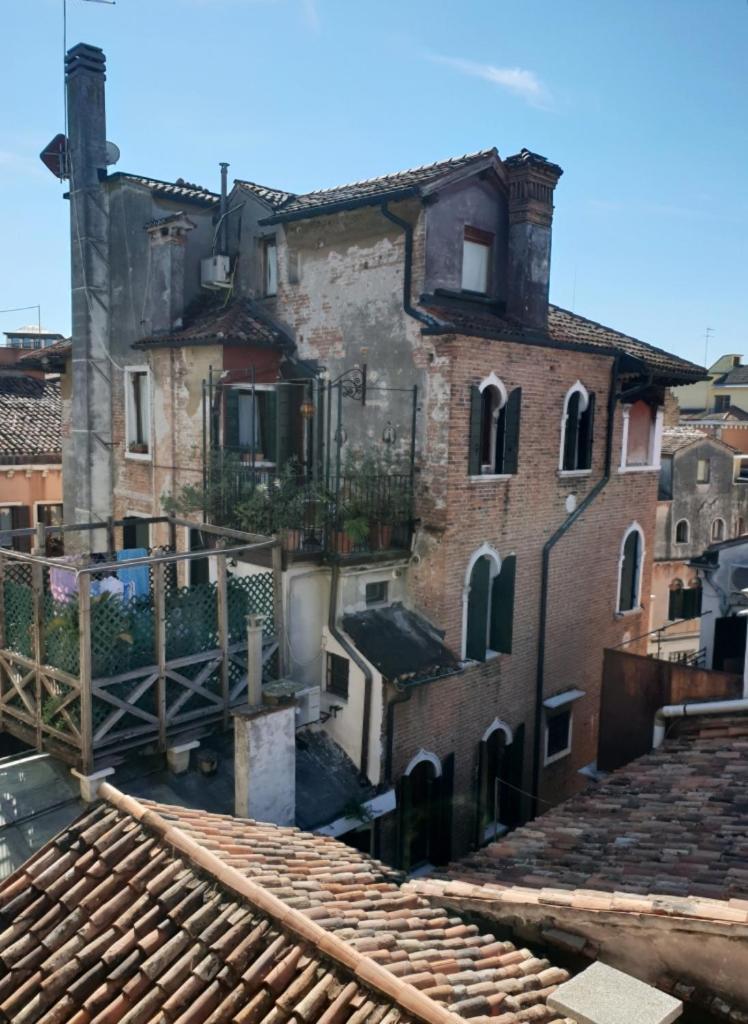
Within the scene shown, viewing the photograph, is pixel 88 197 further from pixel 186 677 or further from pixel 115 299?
pixel 186 677

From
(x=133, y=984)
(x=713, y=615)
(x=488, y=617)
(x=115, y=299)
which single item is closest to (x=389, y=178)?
(x=115, y=299)

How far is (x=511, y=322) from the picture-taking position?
523 inches

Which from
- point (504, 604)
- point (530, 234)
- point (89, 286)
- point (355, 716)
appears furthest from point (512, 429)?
point (89, 286)

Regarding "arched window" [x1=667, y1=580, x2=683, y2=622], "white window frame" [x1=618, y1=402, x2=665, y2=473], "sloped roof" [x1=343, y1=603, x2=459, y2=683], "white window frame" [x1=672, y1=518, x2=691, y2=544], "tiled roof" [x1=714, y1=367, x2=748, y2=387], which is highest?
"tiled roof" [x1=714, y1=367, x2=748, y2=387]

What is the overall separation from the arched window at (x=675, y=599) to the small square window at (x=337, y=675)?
2436 cm

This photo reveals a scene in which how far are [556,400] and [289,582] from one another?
5664mm

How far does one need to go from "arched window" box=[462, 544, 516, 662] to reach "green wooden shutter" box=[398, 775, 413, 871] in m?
2.17

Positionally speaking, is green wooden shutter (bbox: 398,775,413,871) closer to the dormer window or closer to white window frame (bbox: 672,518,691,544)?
the dormer window

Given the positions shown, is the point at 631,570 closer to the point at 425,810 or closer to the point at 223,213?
the point at 425,810

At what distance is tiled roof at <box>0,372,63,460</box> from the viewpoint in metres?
21.8

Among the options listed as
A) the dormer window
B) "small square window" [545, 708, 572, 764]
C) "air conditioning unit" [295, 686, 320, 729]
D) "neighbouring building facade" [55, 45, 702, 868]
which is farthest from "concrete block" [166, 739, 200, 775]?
the dormer window

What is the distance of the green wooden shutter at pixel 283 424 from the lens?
13.9m

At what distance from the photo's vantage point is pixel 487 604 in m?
12.8

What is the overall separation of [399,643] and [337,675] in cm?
100
